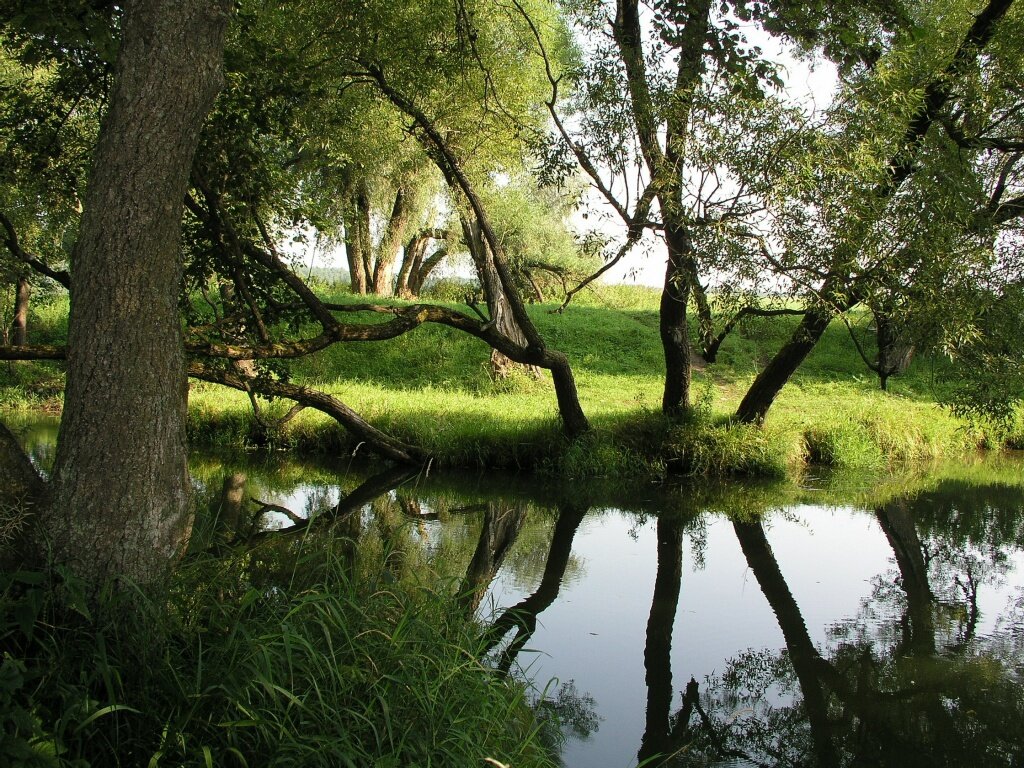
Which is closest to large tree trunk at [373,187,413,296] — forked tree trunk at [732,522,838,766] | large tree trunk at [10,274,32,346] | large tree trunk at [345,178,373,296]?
large tree trunk at [345,178,373,296]

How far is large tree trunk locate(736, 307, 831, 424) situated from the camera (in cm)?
1152

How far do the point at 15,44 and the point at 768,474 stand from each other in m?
10.5

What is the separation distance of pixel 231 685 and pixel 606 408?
38.7ft

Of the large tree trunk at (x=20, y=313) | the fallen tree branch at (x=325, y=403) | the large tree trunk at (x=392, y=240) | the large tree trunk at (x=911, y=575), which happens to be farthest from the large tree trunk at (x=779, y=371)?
the large tree trunk at (x=20, y=313)

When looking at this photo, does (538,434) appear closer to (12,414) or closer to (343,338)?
(343,338)

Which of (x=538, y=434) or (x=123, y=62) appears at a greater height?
(x=123, y=62)

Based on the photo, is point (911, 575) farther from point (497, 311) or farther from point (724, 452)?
point (497, 311)

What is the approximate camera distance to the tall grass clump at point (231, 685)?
11.6ft

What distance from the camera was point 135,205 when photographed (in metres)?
4.31

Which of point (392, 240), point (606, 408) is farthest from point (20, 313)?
point (606, 408)

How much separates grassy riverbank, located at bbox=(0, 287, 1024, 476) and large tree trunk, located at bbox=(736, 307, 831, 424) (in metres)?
0.30

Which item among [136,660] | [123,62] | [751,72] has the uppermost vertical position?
[751,72]

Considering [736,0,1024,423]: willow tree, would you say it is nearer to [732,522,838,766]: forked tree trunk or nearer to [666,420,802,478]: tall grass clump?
[732,522,838,766]: forked tree trunk

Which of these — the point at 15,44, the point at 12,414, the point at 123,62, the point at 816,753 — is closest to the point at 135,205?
the point at 123,62
